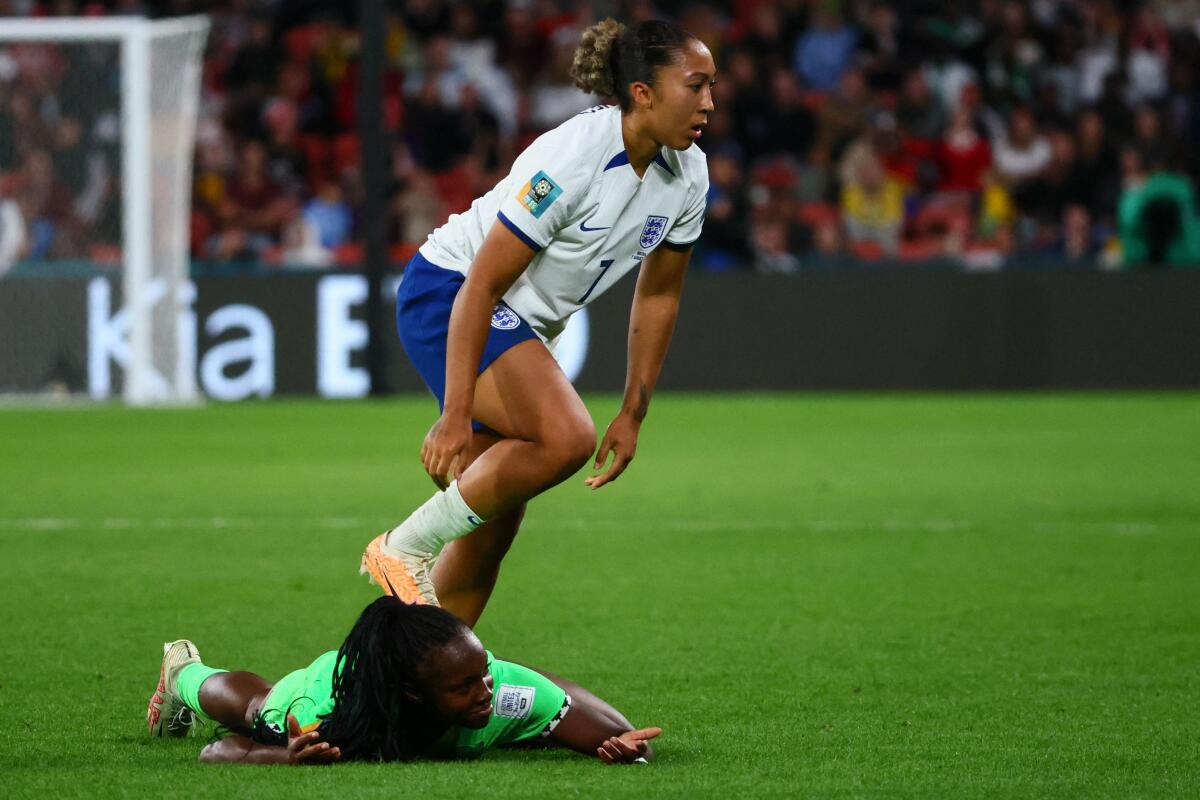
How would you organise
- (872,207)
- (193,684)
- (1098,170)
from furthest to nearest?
(1098,170), (872,207), (193,684)

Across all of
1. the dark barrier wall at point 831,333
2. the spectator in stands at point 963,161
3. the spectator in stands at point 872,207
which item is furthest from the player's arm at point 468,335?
the spectator in stands at point 963,161

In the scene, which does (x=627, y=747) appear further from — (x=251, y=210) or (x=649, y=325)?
(x=251, y=210)

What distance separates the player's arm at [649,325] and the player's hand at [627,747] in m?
1.02

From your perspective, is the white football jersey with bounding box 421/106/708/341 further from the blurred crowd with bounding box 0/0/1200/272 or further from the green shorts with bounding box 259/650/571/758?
the blurred crowd with bounding box 0/0/1200/272

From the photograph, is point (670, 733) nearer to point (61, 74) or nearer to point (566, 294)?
point (566, 294)

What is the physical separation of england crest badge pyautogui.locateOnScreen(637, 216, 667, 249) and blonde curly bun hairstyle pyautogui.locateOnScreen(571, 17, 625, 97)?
1.08 ft

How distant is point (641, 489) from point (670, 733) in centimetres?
571

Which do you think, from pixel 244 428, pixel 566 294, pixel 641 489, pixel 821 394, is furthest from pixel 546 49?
pixel 566 294

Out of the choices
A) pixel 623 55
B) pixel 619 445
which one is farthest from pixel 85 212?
pixel 623 55

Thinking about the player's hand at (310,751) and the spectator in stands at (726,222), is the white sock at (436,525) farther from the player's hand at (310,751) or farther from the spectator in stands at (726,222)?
the spectator in stands at (726,222)

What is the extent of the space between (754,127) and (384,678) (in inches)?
558

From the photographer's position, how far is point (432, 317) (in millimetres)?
4926

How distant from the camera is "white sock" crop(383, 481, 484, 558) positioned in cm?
464

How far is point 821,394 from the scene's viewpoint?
16281 millimetres
